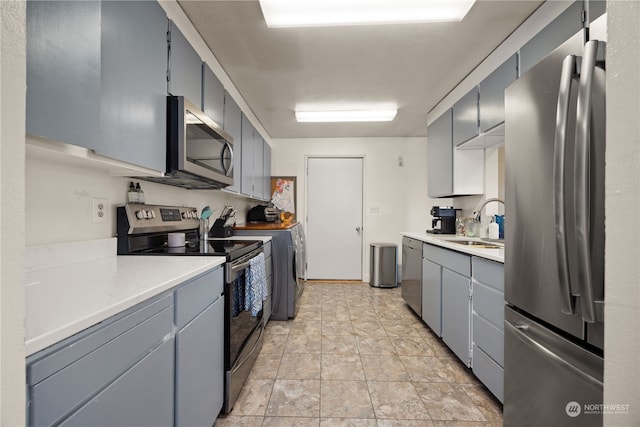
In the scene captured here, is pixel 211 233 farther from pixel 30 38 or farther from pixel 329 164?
pixel 329 164

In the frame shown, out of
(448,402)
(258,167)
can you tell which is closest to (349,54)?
(258,167)

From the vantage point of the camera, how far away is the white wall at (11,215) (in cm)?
37

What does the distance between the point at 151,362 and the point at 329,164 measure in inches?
154

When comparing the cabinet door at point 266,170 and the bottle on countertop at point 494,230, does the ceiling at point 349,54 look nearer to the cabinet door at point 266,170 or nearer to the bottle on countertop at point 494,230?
the cabinet door at point 266,170

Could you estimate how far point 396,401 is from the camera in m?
1.64

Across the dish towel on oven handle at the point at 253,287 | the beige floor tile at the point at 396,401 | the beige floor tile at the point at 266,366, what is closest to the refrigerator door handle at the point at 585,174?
the beige floor tile at the point at 396,401

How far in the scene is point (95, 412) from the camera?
0.66m

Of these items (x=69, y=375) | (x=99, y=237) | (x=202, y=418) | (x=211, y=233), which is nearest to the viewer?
(x=69, y=375)

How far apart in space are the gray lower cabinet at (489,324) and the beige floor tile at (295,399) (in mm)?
1008

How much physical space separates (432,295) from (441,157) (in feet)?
4.93

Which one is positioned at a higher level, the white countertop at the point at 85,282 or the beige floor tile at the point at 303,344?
the white countertop at the point at 85,282

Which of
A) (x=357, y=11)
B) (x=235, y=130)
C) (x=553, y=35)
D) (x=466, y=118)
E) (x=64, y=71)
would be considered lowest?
(x=64, y=71)

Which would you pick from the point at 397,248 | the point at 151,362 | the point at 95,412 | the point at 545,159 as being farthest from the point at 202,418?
the point at 397,248

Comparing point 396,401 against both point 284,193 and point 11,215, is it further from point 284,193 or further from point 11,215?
point 284,193
